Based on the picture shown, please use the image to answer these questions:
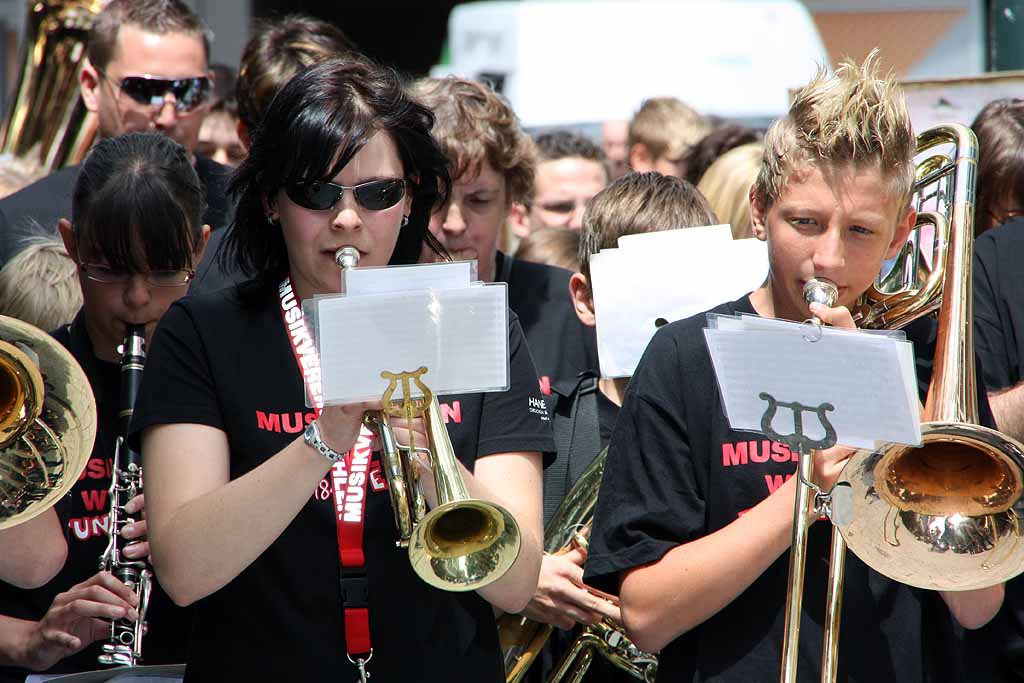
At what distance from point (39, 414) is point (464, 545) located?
0.98 meters

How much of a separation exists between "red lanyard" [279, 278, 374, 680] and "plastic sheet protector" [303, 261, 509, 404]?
0.22 metres

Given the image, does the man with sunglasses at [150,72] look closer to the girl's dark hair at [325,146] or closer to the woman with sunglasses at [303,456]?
the girl's dark hair at [325,146]

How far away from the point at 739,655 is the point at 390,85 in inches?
50.5

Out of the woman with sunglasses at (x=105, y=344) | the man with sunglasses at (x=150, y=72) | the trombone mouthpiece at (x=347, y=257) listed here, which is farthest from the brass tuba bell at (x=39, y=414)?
the man with sunglasses at (x=150, y=72)

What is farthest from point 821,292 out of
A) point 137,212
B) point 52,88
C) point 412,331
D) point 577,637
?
point 52,88

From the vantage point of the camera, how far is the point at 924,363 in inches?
120

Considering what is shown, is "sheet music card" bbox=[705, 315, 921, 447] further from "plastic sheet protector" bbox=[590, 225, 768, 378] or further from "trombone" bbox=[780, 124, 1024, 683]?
"plastic sheet protector" bbox=[590, 225, 768, 378]

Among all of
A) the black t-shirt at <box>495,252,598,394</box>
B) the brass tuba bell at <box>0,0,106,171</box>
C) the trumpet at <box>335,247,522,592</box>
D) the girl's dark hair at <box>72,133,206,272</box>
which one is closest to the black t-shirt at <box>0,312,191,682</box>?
the girl's dark hair at <box>72,133,206,272</box>

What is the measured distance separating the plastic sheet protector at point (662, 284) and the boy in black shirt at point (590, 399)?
0.46 feet

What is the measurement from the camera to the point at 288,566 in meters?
2.54

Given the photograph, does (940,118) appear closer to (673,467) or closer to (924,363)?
(924,363)

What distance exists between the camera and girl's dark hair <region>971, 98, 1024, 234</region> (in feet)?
12.4

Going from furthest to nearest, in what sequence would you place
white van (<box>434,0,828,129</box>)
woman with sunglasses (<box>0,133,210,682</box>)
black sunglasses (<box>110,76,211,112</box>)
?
white van (<box>434,0,828,129</box>)
black sunglasses (<box>110,76,211,112</box>)
woman with sunglasses (<box>0,133,210,682</box>)

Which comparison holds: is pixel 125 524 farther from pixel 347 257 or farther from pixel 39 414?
pixel 347 257
